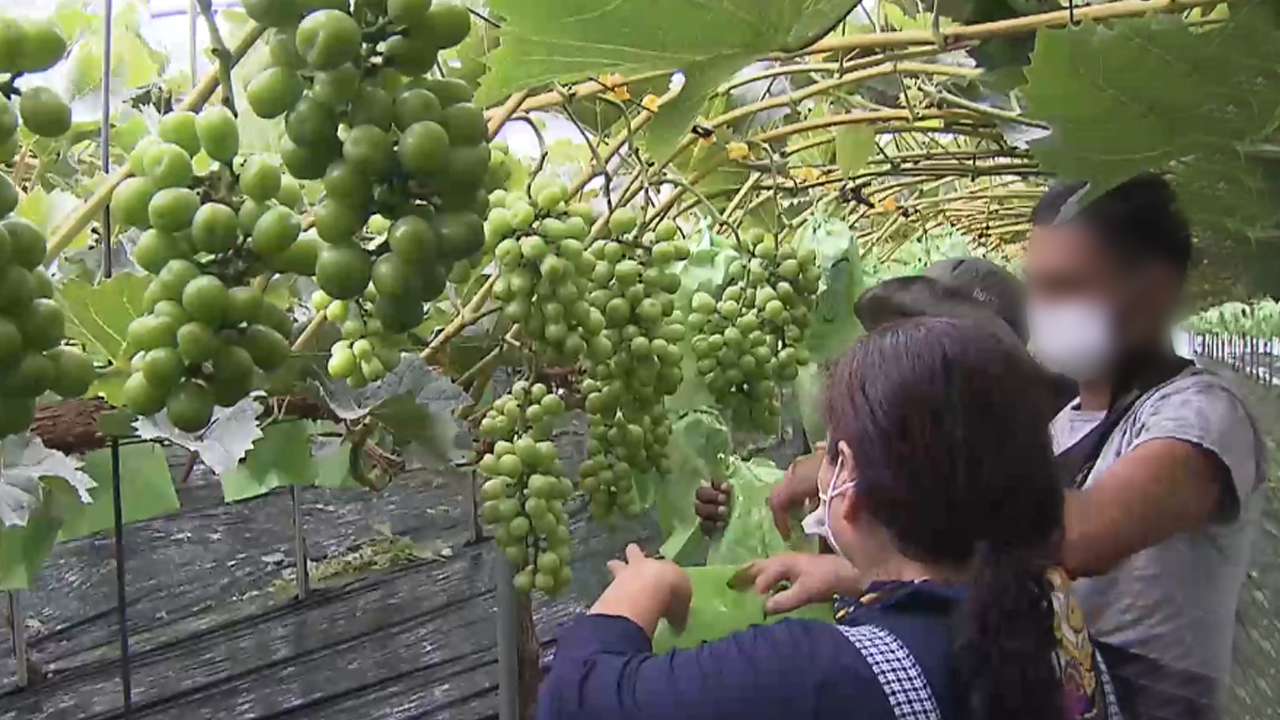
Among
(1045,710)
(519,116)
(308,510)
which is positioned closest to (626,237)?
(519,116)

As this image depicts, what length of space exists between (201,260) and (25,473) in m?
0.21

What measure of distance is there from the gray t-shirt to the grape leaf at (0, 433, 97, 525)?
2.44 ft

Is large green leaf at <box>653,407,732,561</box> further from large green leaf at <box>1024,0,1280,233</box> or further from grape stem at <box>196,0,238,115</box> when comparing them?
grape stem at <box>196,0,238,115</box>

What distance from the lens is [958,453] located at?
69cm

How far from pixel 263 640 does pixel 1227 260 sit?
2.59 metres

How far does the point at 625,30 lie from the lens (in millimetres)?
560

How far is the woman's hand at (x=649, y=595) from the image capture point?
0.83m

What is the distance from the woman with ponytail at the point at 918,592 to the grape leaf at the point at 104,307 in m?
0.34

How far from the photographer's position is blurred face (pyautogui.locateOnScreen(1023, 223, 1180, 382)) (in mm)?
973

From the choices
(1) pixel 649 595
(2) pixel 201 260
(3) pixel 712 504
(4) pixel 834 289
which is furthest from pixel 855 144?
(2) pixel 201 260

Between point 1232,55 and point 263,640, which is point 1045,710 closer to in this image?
point 1232,55

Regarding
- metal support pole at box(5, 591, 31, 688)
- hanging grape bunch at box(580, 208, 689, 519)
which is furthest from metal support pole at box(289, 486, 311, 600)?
hanging grape bunch at box(580, 208, 689, 519)

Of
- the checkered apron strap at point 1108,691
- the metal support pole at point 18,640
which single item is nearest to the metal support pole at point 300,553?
the metal support pole at point 18,640

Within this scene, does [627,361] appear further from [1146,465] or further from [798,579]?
[1146,465]
